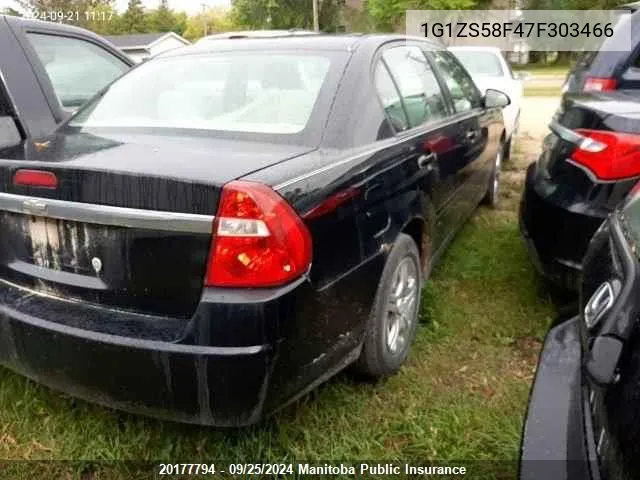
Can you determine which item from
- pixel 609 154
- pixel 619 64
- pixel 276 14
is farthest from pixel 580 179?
pixel 276 14

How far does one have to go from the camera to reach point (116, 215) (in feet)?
6.22

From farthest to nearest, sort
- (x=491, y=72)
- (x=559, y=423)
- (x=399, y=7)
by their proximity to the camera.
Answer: (x=399, y=7) < (x=491, y=72) < (x=559, y=423)

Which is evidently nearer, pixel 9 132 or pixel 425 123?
pixel 9 132

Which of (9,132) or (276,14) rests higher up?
(276,14)

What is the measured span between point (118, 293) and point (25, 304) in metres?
0.41

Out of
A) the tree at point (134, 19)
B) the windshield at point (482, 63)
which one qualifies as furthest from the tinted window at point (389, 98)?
the tree at point (134, 19)

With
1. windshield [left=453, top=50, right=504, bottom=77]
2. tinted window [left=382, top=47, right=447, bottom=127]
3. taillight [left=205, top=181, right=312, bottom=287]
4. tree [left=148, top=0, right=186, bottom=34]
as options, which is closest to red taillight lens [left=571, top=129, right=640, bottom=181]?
tinted window [left=382, top=47, right=447, bottom=127]

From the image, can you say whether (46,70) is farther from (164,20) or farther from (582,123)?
(164,20)

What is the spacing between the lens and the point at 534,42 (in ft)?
116

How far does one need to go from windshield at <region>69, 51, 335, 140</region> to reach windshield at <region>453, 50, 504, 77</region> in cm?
686

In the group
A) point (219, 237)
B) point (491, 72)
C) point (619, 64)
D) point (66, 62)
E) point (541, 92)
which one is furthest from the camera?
point (541, 92)

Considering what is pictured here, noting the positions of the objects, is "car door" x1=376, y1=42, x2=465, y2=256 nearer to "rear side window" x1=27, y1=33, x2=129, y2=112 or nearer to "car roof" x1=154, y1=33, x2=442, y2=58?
"car roof" x1=154, y1=33, x2=442, y2=58

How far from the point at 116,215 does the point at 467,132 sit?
2.57 metres

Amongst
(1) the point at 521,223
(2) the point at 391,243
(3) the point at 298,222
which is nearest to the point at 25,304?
(3) the point at 298,222
